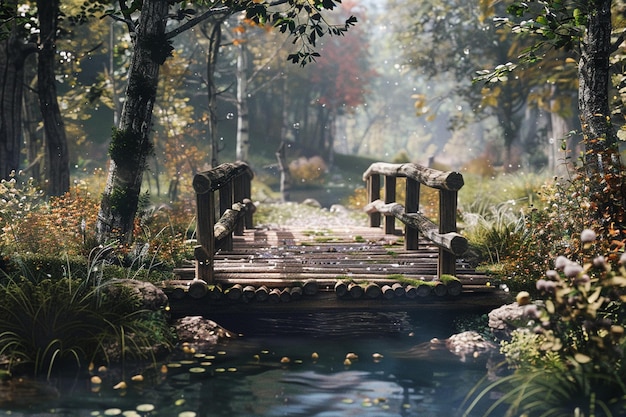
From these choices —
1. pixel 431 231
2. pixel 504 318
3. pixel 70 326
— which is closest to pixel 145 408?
pixel 70 326

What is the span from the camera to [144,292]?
25.0ft

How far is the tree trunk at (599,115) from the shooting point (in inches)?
301

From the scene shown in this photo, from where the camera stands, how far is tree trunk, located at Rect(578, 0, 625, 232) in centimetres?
764

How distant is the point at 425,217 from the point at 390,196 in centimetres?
258

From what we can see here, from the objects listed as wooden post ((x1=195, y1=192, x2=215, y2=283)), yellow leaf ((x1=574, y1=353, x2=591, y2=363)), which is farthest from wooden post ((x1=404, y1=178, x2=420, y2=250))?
yellow leaf ((x1=574, y1=353, x2=591, y2=363))

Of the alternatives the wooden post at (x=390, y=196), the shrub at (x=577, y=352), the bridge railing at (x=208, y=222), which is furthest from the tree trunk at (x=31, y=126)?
the shrub at (x=577, y=352)

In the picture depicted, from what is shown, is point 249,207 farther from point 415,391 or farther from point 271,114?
point 271,114

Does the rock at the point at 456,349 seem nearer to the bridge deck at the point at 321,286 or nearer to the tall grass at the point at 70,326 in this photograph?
the bridge deck at the point at 321,286

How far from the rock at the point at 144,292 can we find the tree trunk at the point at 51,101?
23.2ft

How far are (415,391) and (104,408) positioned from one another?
2615mm

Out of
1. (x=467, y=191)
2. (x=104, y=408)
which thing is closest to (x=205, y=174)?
(x=104, y=408)

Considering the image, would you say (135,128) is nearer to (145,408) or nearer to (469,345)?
(145,408)

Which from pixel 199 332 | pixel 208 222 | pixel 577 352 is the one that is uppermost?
pixel 208 222

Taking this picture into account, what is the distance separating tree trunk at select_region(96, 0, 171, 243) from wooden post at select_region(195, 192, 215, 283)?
192 cm
